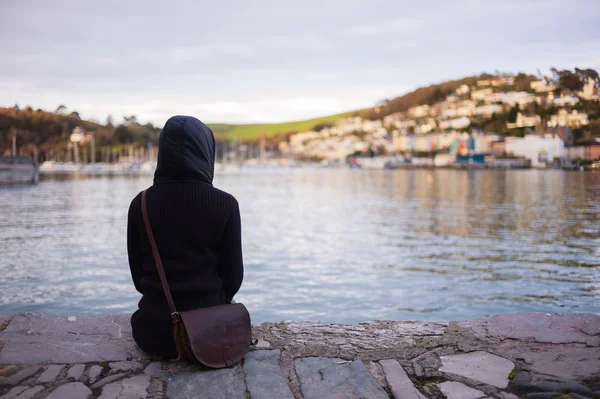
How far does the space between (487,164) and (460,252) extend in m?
123

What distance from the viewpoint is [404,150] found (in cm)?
18500

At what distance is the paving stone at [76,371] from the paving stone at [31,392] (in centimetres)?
16

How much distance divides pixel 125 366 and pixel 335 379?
1076mm

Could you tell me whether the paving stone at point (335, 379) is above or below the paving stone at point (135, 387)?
below

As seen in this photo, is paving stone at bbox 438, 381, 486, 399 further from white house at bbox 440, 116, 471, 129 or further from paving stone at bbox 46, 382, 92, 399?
white house at bbox 440, 116, 471, 129

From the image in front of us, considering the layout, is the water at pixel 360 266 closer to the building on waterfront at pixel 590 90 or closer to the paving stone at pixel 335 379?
the paving stone at pixel 335 379

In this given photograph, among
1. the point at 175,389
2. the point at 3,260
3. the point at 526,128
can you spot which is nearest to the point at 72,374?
the point at 175,389

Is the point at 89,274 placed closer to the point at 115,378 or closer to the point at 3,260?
the point at 3,260

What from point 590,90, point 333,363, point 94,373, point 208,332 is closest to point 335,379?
point 333,363

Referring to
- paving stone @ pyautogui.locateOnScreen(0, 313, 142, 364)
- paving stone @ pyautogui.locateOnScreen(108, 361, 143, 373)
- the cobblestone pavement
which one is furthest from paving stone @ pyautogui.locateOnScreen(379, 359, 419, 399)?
paving stone @ pyautogui.locateOnScreen(0, 313, 142, 364)

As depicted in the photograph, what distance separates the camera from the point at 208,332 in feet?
9.25

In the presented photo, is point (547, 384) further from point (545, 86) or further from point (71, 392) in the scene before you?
point (545, 86)

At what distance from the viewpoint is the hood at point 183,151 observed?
278 cm

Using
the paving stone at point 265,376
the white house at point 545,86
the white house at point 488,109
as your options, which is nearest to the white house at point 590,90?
the white house at point 545,86
